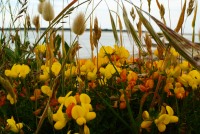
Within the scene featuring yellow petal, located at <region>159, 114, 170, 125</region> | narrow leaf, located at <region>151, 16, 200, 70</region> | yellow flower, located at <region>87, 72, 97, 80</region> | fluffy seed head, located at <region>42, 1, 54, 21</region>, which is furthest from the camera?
yellow flower, located at <region>87, 72, 97, 80</region>

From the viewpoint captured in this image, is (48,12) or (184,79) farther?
(184,79)

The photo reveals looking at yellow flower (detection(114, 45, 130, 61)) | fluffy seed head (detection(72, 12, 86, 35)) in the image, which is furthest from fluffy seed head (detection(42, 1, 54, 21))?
yellow flower (detection(114, 45, 130, 61))

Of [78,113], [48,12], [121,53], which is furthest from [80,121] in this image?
[121,53]

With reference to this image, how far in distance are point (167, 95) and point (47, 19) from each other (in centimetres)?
50

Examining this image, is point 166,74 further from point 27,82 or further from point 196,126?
point 27,82

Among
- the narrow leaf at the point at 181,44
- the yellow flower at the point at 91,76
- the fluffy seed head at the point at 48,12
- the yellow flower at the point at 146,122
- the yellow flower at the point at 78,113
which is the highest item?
the fluffy seed head at the point at 48,12

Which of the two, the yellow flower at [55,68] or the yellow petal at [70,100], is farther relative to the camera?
the yellow flower at [55,68]

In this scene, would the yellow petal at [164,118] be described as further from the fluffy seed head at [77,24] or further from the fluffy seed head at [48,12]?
the fluffy seed head at [48,12]

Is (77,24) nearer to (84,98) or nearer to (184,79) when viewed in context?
(84,98)

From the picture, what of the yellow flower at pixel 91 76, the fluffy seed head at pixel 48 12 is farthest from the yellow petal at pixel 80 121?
the yellow flower at pixel 91 76

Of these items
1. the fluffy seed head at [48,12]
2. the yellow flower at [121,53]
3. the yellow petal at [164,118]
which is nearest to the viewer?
the yellow petal at [164,118]

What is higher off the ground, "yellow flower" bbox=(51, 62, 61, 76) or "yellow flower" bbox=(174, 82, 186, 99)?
"yellow flower" bbox=(51, 62, 61, 76)

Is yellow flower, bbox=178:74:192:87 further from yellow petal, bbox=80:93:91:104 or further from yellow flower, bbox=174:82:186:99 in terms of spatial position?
yellow petal, bbox=80:93:91:104

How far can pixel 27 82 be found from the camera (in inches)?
60.5
